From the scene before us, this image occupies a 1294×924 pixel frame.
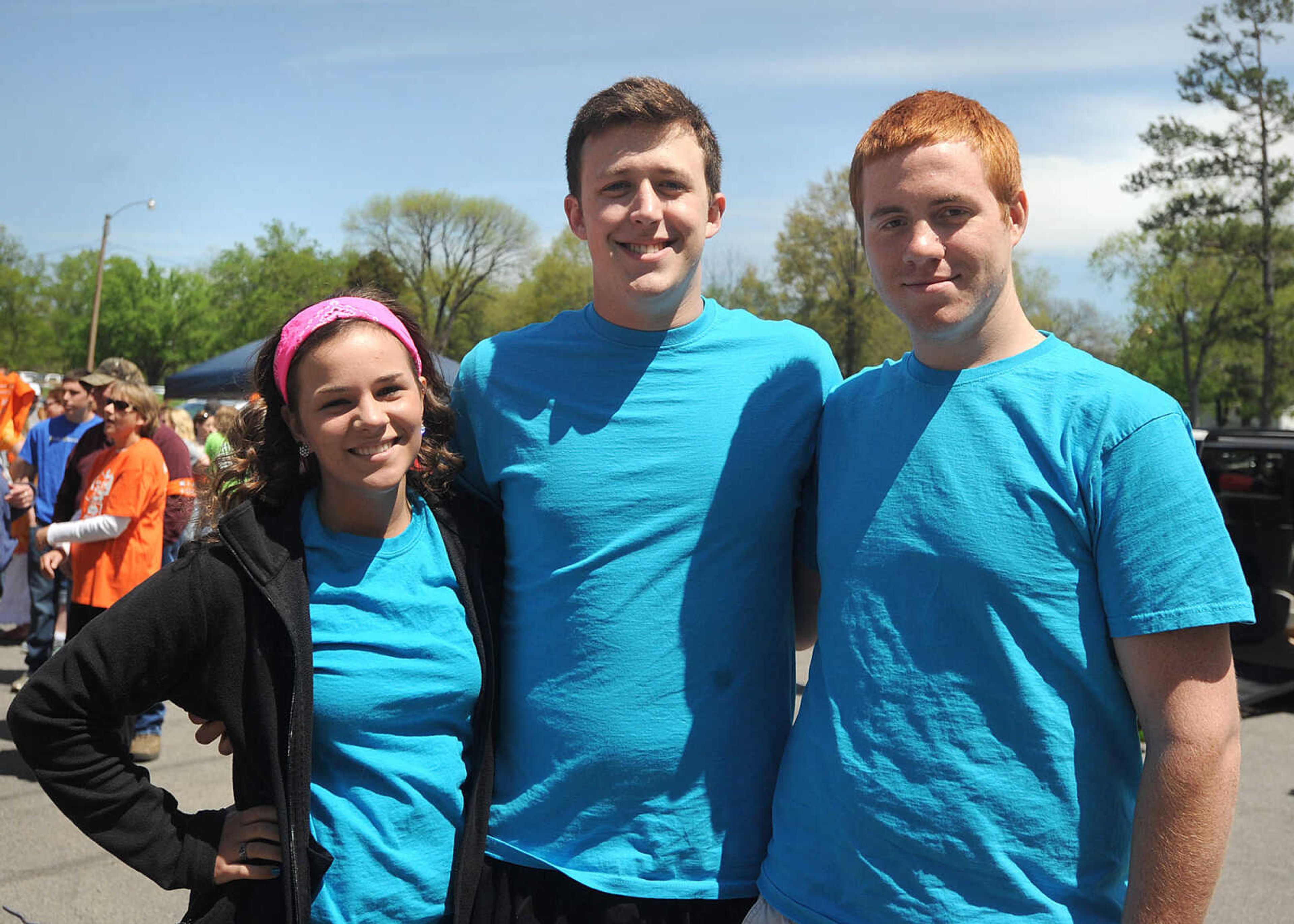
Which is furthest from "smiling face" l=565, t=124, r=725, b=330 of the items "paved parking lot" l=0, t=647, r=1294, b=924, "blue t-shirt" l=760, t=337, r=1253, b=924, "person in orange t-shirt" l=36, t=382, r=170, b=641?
"person in orange t-shirt" l=36, t=382, r=170, b=641

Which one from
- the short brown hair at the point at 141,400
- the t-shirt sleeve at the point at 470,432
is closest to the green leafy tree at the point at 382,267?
the short brown hair at the point at 141,400

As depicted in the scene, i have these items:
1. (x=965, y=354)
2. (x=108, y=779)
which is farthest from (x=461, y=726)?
(x=965, y=354)

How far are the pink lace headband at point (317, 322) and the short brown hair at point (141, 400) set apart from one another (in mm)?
4191

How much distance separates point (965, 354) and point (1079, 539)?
1.31ft

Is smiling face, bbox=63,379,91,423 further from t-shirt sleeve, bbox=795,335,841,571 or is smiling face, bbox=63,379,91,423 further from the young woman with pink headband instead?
t-shirt sleeve, bbox=795,335,841,571

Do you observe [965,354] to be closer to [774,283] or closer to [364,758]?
[364,758]

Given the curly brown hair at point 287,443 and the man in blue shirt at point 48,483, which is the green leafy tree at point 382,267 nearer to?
the man in blue shirt at point 48,483

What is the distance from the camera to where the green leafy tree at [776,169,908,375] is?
41969 mm

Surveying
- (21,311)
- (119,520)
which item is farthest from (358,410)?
(21,311)

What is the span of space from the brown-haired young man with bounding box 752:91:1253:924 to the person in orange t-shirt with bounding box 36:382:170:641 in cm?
490

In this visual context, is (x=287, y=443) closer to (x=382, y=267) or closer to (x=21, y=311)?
(x=382, y=267)

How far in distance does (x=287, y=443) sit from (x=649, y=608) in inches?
34.3

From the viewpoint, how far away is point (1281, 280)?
1243 inches

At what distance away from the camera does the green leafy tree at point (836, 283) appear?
138ft
